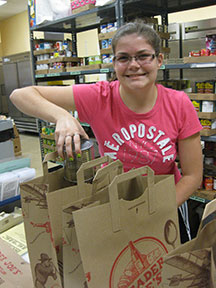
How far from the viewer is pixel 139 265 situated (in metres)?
0.73

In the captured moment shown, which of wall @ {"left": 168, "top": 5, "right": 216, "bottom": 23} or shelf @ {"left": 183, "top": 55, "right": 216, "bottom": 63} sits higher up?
wall @ {"left": 168, "top": 5, "right": 216, "bottom": 23}

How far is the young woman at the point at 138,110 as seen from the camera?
1.20 meters

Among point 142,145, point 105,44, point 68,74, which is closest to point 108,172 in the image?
point 142,145

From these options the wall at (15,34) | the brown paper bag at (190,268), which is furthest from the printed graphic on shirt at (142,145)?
the wall at (15,34)

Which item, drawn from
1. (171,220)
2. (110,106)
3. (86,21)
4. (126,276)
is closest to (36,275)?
(126,276)

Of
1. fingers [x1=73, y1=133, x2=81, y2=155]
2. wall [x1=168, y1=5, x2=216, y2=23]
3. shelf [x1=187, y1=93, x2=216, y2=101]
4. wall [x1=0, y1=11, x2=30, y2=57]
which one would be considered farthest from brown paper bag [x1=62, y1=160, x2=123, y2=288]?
wall [x1=0, y1=11, x2=30, y2=57]

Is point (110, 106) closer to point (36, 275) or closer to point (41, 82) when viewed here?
point (36, 275)

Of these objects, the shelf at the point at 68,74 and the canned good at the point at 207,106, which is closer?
the canned good at the point at 207,106

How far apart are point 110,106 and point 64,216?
0.75m

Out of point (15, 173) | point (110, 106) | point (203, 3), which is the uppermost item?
point (203, 3)

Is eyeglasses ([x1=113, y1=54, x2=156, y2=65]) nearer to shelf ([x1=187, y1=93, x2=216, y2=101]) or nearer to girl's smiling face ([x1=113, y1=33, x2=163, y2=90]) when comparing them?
girl's smiling face ([x1=113, y1=33, x2=163, y2=90])

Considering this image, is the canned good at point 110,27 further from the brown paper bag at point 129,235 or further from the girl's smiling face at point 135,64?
the brown paper bag at point 129,235

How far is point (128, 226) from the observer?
2.32 feet

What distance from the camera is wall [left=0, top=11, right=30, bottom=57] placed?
8297 mm
